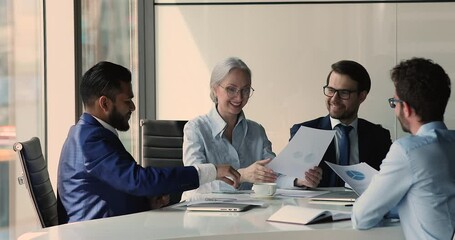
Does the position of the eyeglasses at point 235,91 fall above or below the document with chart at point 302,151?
above

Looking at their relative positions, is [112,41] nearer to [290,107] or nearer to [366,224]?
[290,107]

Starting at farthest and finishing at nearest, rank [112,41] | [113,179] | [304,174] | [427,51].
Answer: [112,41], [427,51], [304,174], [113,179]

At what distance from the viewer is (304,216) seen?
3127 mm

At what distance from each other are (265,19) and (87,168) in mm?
2995

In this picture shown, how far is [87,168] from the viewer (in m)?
3.46

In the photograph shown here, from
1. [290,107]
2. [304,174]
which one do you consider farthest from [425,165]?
[290,107]

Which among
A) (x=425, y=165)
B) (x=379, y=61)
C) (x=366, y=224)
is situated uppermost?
(x=379, y=61)

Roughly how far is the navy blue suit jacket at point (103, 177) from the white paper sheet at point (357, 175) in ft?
2.02

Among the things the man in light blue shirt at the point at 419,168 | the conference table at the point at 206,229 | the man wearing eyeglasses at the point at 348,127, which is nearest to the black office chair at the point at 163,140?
the man wearing eyeglasses at the point at 348,127

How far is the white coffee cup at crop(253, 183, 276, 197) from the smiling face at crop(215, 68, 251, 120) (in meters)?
0.75

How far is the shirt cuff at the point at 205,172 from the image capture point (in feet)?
11.7

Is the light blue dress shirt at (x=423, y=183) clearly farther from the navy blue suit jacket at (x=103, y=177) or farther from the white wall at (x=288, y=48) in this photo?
the white wall at (x=288, y=48)

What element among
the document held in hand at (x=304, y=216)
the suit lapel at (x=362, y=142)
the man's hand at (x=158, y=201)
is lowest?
the man's hand at (x=158, y=201)

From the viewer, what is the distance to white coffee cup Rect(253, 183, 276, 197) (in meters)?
3.89
